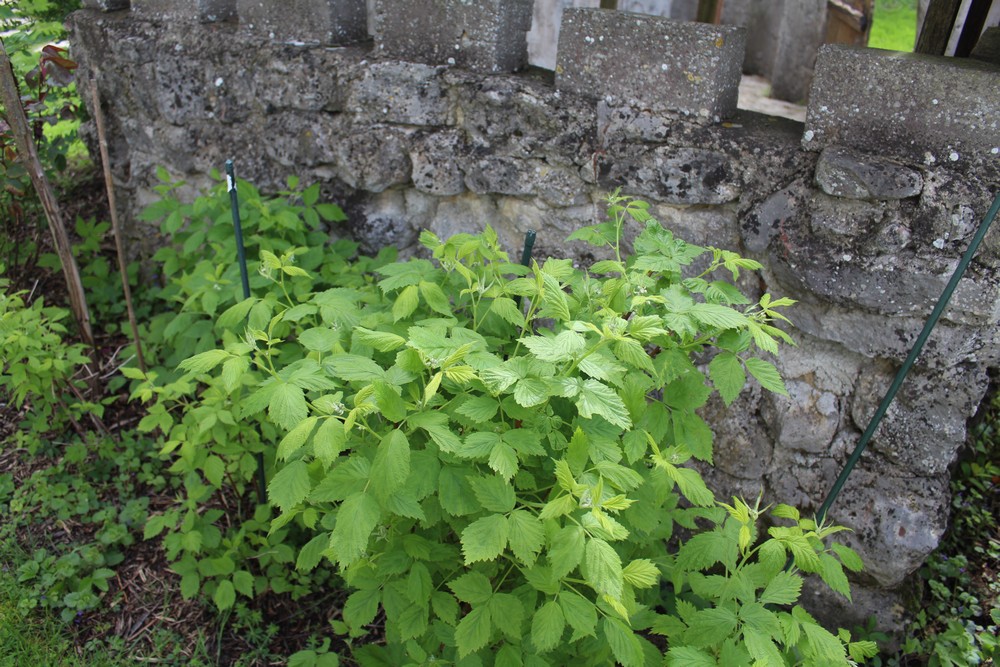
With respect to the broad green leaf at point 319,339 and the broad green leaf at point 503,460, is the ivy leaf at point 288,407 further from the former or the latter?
the broad green leaf at point 503,460

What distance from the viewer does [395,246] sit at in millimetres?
2877

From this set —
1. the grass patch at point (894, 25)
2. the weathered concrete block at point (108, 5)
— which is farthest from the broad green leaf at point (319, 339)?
the grass patch at point (894, 25)

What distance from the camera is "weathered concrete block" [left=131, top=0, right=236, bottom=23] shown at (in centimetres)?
305

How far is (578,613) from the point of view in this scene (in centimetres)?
141

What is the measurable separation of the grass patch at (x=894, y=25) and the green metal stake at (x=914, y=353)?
3695 millimetres

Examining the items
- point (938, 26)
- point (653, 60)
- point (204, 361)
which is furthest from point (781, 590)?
point (938, 26)

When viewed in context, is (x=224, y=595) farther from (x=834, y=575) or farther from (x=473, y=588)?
(x=834, y=575)

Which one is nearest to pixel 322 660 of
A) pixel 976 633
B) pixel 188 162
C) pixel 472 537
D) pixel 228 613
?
pixel 228 613

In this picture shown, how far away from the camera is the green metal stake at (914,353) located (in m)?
1.83

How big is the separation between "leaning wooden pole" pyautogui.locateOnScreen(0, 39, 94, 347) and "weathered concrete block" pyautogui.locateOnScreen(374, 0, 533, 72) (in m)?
1.33

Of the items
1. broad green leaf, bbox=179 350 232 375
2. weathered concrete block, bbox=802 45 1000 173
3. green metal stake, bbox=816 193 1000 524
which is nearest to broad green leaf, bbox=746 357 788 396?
green metal stake, bbox=816 193 1000 524

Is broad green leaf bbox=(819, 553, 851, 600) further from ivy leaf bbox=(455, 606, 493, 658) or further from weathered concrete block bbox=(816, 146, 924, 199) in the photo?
weathered concrete block bbox=(816, 146, 924, 199)

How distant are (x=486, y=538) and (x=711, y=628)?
1.81 feet

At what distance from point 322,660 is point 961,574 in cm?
190
